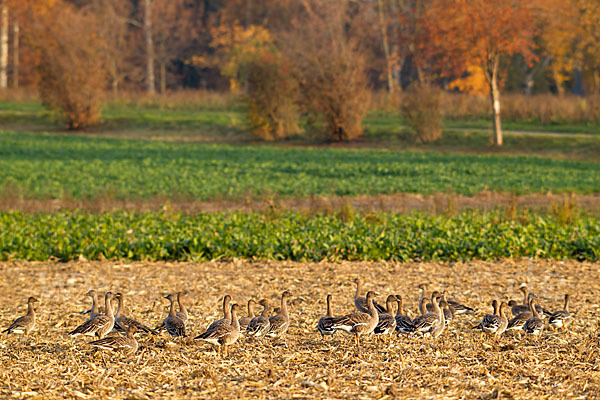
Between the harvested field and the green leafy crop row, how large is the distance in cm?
174

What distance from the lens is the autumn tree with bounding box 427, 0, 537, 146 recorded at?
121ft

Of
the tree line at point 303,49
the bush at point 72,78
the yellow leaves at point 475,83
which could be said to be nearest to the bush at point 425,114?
the tree line at point 303,49

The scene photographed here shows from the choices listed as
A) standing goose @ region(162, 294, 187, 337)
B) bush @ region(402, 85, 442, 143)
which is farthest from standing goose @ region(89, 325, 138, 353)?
bush @ region(402, 85, 442, 143)

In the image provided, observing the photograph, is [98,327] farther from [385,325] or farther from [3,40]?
[3,40]

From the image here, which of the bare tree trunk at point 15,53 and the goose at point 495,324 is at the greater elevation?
the bare tree trunk at point 15,53

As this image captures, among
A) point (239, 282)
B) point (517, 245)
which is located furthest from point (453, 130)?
point (239, 282)

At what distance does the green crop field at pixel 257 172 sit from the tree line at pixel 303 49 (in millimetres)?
6717

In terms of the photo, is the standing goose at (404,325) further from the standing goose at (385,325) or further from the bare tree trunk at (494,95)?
the bare tree trunk at (494,95)

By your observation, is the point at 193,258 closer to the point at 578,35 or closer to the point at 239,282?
the point at 239,282

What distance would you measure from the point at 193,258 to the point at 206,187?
971 centimetres

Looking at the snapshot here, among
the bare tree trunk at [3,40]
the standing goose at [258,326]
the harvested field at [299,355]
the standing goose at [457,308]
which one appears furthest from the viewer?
the bare tree trunk at [3,40]

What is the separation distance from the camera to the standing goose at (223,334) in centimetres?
776

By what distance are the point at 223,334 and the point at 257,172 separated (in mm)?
20264

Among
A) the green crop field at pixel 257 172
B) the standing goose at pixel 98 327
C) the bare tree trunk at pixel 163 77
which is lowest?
the standing goose at pixel 98 327
